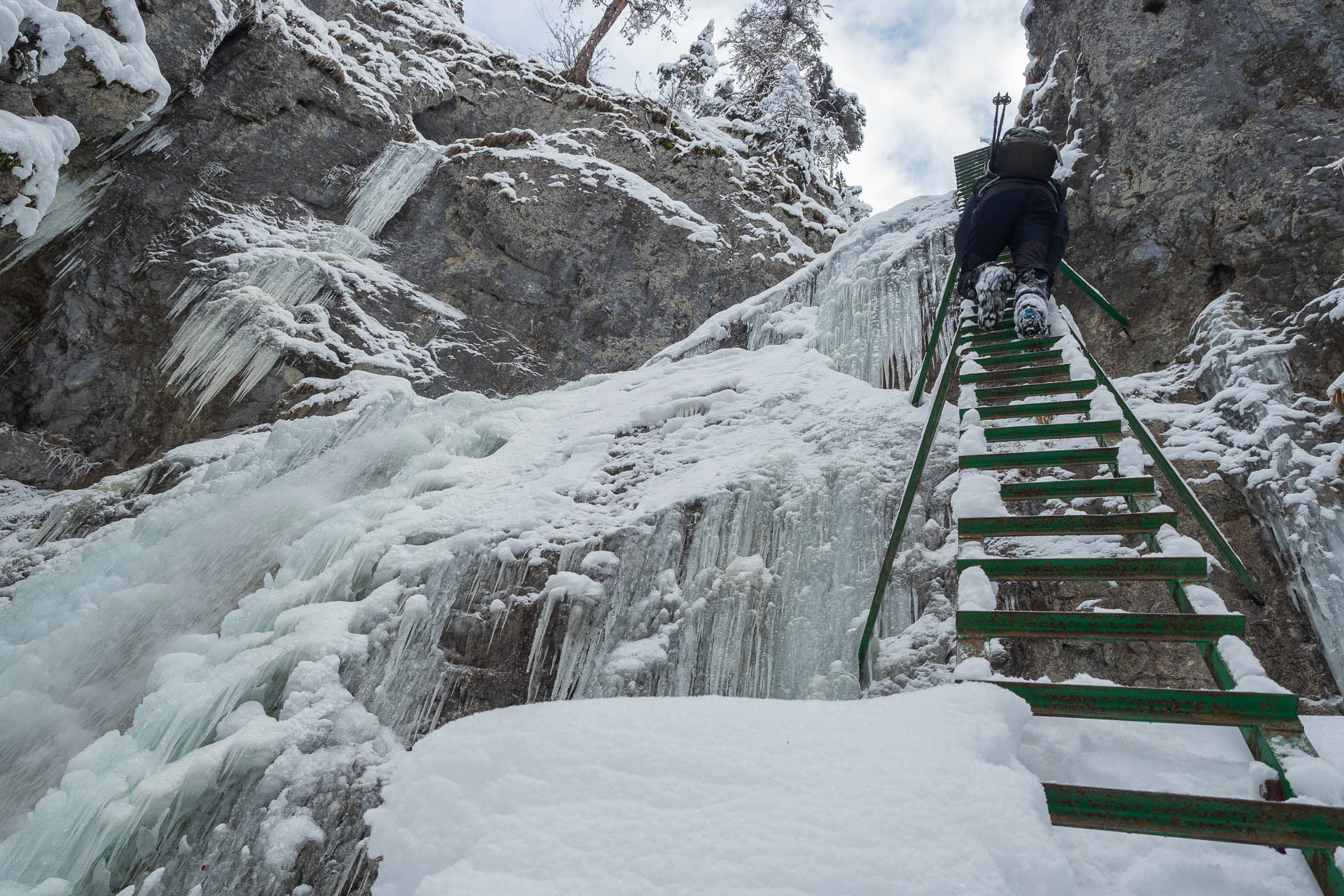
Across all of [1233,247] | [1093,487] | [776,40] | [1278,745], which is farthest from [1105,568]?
[776,40]

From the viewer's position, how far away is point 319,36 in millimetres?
10203

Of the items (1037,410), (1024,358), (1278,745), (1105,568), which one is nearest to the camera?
(1278,745)

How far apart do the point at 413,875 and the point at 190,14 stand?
1053cm

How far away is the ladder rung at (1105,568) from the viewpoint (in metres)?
2.42

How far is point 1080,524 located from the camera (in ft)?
8.63

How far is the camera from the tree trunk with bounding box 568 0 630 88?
12.6 metres

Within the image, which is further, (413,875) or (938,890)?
(413,875)

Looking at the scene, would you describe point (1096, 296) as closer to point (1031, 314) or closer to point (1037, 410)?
point (1031, 314)

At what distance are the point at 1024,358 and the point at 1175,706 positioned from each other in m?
2.67

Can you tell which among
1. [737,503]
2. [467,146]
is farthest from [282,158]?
[737,503]

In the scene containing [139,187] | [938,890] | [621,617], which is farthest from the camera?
[139,187]

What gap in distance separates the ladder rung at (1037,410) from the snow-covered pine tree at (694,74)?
16.1m

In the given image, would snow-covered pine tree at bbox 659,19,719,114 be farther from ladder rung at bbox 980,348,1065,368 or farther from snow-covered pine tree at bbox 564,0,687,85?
ladder rung at bbox 980,348,1065,368

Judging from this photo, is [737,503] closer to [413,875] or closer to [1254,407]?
[413,875]
